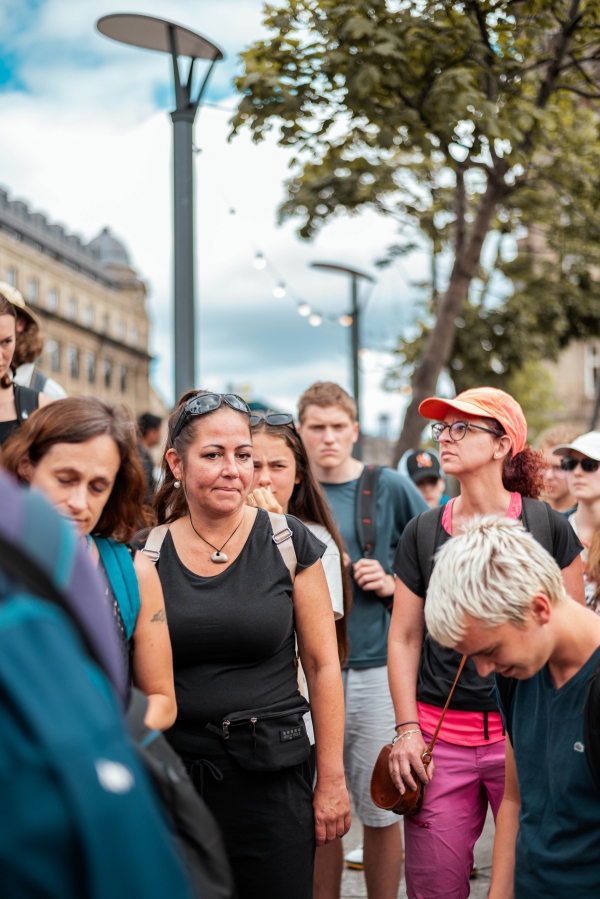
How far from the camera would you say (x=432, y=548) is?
3.28 m

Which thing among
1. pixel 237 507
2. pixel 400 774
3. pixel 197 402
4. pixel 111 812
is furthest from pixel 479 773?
pixel 111 812

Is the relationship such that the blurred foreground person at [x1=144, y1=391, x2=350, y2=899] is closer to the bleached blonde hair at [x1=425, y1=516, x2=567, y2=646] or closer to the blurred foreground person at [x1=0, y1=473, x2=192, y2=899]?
the bleached blonde hair at [x1=425, y1=516, x2=567, y2=646]

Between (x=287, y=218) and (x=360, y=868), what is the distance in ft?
30.4

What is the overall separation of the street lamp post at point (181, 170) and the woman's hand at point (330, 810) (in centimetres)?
398

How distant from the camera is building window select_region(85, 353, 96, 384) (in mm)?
64000

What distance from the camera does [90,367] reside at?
212ft

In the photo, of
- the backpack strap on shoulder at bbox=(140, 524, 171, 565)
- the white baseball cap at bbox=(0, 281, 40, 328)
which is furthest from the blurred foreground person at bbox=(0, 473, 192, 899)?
the white baseball cap at bbox=(0, 281, 40, 328)

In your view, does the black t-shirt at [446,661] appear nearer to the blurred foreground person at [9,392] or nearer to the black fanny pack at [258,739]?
the black fanny pack at [258,739]

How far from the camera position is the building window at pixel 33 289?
52344 mm

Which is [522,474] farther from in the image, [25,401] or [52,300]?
[52,300]

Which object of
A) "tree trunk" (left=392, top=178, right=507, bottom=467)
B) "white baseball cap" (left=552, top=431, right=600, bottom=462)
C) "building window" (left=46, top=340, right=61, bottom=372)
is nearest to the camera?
"white baseball cap" (left=552, top=431, right=600, bottom=462)

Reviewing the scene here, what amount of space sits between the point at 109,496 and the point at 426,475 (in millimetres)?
4801

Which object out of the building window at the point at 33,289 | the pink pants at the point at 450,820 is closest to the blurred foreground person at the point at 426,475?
the pink pants at the point at 450,820

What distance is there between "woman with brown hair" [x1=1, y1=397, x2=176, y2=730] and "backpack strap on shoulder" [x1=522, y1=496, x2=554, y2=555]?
146cm
